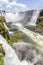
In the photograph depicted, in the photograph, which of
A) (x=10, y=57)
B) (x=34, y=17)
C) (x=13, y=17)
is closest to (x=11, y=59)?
(x=10, y=57)

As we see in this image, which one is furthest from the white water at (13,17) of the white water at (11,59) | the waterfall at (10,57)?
the white water at (11,59)

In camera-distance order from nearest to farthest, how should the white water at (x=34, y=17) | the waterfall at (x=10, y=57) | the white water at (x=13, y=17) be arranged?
the waterfall at (x=10, y=57)
the white water at (x=34, y=17)
the white water at (x=13, y=17)

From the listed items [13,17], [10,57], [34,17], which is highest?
[10,57]

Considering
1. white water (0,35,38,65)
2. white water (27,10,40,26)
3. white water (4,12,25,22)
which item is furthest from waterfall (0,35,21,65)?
white water (4,12,25,22)

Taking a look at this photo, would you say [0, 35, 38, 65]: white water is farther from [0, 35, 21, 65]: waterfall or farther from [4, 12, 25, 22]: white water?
[4, 12, 25, 22]: white water

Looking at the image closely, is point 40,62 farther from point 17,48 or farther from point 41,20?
point 41,20

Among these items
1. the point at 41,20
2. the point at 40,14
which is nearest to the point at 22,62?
the point at 41,20

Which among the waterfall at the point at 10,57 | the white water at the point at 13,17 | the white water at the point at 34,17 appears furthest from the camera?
the white water at the point at 13,17

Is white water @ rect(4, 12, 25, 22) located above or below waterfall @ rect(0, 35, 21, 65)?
below

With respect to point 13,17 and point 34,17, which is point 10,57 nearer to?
point 34,17

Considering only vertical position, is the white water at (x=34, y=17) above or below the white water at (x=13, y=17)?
above

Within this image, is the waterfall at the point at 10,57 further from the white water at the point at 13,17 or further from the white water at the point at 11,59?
the white water at the point at 13,17
